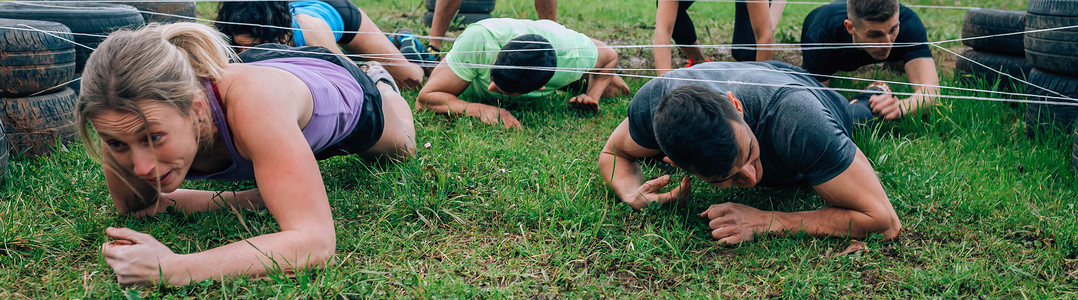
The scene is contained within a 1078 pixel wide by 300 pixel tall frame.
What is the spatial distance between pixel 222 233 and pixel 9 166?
4.23 ft

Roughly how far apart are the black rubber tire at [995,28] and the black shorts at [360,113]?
357 cm

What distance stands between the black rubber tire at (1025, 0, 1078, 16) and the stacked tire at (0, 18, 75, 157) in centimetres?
446

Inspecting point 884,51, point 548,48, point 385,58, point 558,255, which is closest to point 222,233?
point 558,255

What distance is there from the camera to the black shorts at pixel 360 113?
Answer: 2.87 metres

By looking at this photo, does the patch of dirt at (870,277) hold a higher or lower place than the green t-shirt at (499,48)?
lower

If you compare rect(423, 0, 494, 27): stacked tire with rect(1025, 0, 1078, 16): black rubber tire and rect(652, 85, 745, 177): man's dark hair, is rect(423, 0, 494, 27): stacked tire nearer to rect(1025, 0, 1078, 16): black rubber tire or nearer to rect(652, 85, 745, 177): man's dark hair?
rect(1025, 0, 1078, 16): black rubber tire

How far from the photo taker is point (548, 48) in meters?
3.85

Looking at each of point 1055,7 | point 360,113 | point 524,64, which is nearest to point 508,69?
point 524,64

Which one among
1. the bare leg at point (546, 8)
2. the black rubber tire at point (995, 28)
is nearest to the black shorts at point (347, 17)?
the bare leg at point (546, 8)

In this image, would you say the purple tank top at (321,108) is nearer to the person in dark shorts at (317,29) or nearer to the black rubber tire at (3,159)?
the black rubber tire at (3,159)

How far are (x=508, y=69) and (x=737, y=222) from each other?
62.6 inches

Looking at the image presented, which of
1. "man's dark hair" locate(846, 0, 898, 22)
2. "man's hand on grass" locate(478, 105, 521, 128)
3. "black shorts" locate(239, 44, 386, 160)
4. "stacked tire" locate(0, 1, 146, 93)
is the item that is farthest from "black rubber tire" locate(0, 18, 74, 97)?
"man's dark hair" locate(846, 0, 898, 22)

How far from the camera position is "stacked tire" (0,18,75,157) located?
313cm

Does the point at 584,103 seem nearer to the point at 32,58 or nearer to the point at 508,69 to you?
the point at 508,69
